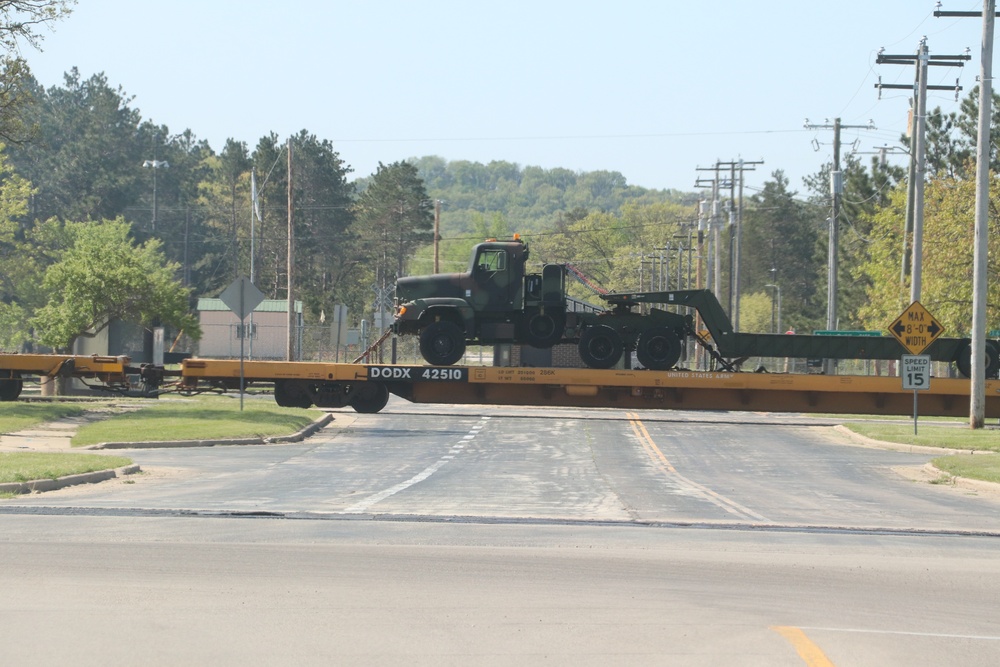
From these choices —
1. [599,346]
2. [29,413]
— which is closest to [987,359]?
[599,346]

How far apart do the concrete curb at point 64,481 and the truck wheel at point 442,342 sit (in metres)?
9.01

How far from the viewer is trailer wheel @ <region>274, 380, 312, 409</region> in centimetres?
2759

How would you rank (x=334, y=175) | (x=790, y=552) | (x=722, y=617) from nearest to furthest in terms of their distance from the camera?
(x=722, y=617), (x=790, y=552), (x=334, y=175)

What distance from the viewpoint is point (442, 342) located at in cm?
2638

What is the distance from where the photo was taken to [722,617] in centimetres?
834

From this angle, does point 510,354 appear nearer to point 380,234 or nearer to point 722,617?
point 722,617

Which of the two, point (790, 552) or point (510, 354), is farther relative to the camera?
point (510, 354)

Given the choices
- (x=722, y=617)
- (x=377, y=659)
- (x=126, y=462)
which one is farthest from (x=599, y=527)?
(x=126, y=462)

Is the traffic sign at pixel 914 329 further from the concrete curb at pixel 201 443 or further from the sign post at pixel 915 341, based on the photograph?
the concrete curb at pixel 201 443

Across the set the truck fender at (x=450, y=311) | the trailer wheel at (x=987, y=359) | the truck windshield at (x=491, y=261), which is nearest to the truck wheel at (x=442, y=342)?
the truck fender at (x=450, y=311)

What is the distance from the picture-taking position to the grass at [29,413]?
24984 millimetres

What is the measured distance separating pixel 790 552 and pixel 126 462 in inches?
431

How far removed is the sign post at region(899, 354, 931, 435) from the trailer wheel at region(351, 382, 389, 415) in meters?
10.8

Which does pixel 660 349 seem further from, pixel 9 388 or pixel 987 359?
pixel 9 388
